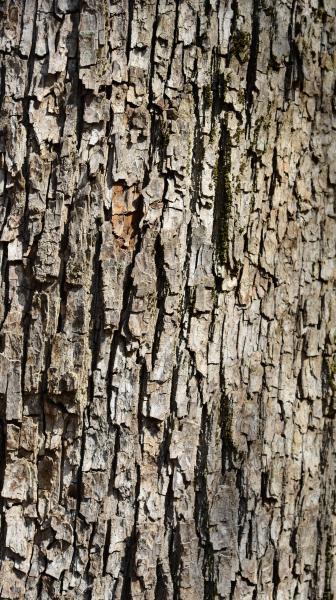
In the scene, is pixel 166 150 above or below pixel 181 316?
above

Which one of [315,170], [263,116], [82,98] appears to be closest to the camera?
[82,98]

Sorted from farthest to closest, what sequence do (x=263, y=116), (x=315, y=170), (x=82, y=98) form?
(x=315, y=170) → (x=263, y=116) → (x=82, y=98)

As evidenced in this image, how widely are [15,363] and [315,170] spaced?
946 mm

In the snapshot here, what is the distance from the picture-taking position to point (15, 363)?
1641mm

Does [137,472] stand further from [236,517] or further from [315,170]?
[315,170]

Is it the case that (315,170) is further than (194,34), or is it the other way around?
(315,170)

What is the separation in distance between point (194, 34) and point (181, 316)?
0.69 m

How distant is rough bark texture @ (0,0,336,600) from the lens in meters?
1.61

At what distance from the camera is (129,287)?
1.62 metres

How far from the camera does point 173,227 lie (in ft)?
5.40

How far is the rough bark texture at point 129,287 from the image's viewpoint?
5.30 feet

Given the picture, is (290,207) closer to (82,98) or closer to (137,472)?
(82,98)

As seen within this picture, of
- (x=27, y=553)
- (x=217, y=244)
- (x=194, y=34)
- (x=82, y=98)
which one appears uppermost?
(x=194, y=34)

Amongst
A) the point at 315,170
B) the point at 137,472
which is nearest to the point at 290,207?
the point at 315,170
